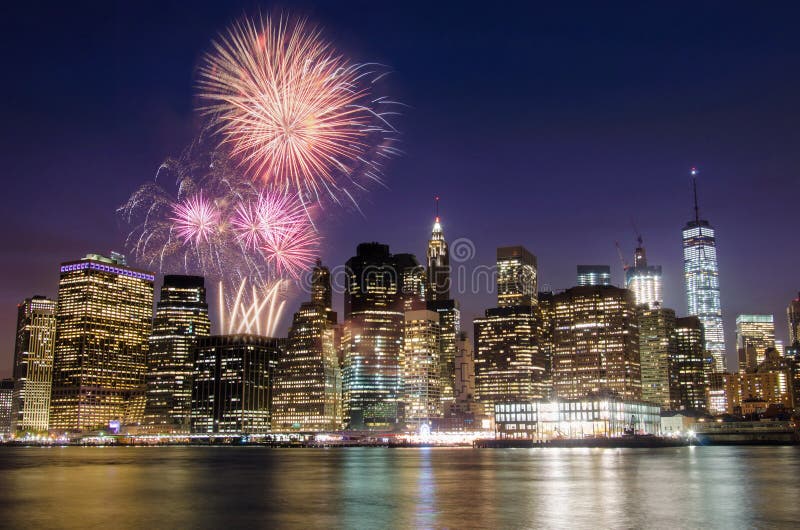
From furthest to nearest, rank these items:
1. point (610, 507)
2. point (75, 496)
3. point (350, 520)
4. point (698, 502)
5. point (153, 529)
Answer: point (75, 496), point (698, 502), point (610, 507), point (350, 520), point (153, 529)

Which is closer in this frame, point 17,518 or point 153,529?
point 153,529

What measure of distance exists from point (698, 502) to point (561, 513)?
14304mm

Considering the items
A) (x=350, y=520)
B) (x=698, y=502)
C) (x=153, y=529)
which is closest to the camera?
(x=153, y=529)

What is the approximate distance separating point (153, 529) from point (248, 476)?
53.1 m

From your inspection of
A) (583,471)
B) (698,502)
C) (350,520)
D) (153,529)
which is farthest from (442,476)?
(153,529)

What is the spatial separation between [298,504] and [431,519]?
15.7 m

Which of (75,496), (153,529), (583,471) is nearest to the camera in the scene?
(153,529)

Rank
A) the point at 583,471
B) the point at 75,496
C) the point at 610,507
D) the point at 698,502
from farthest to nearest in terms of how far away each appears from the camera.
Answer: the point at 583,471 → the point at 75,496 → the point at 698,502 → the point at 610,507

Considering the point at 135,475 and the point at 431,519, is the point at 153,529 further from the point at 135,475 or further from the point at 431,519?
the point at 135,475

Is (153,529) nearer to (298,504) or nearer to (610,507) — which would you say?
(298,504)

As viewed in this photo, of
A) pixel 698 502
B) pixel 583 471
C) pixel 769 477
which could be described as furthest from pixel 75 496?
pixel 769 477

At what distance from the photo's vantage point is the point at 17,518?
5556cm

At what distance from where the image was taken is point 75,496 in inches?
2783

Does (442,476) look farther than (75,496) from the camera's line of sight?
Yes
